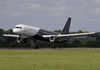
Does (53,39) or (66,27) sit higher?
(66,27)

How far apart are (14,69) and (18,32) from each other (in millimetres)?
44631

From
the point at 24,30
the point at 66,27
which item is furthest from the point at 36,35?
the point at 66,27

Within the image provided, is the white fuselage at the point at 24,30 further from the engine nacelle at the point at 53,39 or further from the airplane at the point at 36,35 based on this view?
the engine nacelle at the point at 53,39

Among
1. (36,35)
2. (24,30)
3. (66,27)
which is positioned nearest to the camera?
(24,30)

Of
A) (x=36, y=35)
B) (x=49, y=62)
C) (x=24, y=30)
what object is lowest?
(x=49, y=62)

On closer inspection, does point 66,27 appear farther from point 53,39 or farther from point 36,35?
point 36,35

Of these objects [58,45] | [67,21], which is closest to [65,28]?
[67,21]

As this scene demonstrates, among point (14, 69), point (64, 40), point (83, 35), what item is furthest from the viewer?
point (64, 40)

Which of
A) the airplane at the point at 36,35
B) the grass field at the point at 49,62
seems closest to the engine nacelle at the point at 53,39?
the airplane at the point at 36,35

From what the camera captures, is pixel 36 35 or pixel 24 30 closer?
pixel 24 30

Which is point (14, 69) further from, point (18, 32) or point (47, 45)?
point (47, 45)

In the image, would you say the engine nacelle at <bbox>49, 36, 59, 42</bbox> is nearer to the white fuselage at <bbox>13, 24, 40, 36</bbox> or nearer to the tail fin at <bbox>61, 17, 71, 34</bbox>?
Answer: the white fuselage at <bbox>13, 24, 40, 36</bbox>

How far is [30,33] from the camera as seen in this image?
214 feet

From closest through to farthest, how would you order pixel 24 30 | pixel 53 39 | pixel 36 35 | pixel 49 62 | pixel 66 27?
pixel 49 62 → pixel 24 30 → pixel 53 39 → pixel 36 35 → pixel 66 27
